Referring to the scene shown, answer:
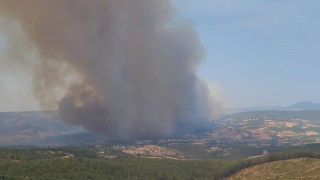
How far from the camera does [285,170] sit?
105875mm

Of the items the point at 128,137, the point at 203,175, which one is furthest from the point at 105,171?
the point at 128,137

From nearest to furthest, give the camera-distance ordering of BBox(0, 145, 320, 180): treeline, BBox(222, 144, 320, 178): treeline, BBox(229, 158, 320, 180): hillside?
1. BBox(0, 145, 320, 180): treeline
2. BBox(229, 158, 320, 180): hillside
3. BBox(222, 144, 320, 178): treeline

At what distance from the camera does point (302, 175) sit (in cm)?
9656

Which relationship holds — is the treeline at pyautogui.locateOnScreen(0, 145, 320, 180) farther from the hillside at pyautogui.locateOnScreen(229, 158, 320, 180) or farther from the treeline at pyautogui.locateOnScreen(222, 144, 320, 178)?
the hillside at pyautogui.locateOnScreen(229, 158, 320, 180)

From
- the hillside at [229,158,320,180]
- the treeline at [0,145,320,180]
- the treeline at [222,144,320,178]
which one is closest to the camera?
the treeline at [0,145,320,180]

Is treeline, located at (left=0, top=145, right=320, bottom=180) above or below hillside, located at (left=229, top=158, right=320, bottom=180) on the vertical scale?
above

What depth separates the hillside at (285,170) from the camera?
322ft

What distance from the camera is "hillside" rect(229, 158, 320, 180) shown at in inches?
3868

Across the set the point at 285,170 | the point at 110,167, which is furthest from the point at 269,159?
the point at 110,167

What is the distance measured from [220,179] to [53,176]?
131ft

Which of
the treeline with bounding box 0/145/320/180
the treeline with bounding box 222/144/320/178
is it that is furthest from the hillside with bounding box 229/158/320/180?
the treeline with bounding box 0/145/320/180

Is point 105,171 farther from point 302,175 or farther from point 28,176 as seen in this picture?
point 302,175

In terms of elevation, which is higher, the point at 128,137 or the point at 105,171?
the point at 128,137

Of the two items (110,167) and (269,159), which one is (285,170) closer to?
(269,159)
